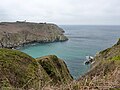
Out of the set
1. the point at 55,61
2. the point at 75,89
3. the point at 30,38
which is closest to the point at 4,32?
the point at 30,38

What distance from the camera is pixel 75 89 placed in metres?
4.62

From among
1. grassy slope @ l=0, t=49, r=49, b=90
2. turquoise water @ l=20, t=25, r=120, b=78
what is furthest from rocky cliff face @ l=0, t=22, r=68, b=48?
grassy slope @ l=0, t=49, r=49, b=90

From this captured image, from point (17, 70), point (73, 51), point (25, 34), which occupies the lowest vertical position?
point (73, 51)

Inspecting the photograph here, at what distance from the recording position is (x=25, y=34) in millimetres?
120062

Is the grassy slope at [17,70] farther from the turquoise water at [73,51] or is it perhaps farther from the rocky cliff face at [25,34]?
the rocky cliff face at [25,34]

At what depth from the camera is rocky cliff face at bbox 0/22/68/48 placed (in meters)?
105

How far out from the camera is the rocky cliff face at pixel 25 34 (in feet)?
345

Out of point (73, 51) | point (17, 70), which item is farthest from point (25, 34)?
point (17, 70)

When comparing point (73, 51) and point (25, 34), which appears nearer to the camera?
point (73, 51)

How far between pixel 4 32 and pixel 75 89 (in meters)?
110

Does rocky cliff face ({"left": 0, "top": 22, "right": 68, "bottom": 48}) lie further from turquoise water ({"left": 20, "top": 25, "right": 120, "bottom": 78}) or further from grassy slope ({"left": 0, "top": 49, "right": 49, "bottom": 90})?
grassy slope ({"left": 0, "top": 49, "right": 49, "bottom": 90})

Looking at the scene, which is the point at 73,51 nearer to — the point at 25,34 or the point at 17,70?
the point at 25,34

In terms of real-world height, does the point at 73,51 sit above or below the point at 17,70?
below

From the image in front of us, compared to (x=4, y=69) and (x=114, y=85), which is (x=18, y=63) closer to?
(x=4, y=69)
